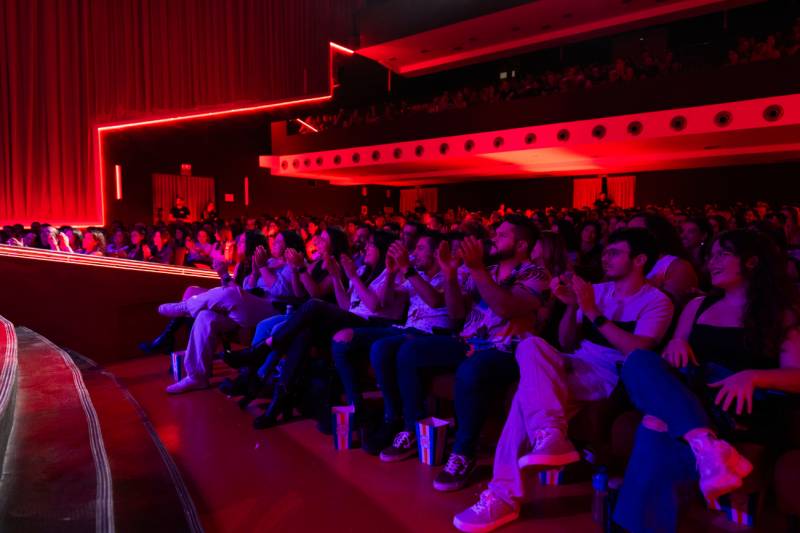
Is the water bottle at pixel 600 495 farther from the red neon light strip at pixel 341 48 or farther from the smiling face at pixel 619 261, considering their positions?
the red neon light strip at pixel 341 48

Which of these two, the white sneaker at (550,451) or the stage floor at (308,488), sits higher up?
the white sneaker at (550,451)

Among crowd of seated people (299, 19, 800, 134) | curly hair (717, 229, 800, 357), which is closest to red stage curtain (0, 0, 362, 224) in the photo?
crowd of seated people (299, 19, 800, 134)

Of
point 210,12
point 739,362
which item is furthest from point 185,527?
point 210,12

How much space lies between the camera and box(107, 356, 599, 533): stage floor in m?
2.06

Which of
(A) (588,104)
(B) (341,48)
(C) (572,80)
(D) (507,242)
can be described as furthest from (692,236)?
(B) (341,48)

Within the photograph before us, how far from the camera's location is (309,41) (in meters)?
13.1

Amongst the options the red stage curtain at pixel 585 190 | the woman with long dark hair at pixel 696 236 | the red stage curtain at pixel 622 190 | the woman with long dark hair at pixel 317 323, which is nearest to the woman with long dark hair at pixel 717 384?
the woman with long dark hair at pixel 317 323

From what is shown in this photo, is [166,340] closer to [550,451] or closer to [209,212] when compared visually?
[550,451]

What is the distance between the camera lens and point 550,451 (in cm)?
194

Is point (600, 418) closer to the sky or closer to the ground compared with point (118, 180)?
closer to the ground

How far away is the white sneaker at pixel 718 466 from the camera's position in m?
1.58

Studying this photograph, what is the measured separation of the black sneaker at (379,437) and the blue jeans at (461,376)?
8 cm

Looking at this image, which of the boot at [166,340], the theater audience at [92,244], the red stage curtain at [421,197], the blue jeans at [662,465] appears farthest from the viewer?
the red stage curtain at [421,197]

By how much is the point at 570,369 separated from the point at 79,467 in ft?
5.34
